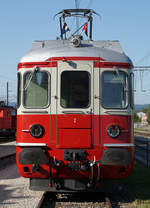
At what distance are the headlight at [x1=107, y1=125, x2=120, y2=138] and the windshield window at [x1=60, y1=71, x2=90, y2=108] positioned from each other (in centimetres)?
68

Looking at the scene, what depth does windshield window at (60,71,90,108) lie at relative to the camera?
7406 millimetres

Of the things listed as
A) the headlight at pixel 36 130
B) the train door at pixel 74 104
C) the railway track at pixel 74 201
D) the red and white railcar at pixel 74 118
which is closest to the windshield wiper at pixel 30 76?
the red and white railcar at pixel 74 118

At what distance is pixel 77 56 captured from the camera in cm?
753

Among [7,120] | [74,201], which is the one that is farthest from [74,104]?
[7,120]

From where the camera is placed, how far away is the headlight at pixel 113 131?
726 centimetres

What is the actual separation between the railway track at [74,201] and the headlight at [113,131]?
1.45 meters

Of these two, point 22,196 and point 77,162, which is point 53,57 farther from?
point 22,196

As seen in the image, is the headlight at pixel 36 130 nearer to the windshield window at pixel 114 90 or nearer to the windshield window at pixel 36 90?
the windshield window at pixel 36 90

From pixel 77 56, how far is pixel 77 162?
2206 millimetres

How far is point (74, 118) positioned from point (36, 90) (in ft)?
3.32

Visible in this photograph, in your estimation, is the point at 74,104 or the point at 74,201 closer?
the point at 74,104

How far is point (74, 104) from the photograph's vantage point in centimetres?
739

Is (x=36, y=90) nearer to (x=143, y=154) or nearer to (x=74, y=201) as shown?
(x=74, y=201)

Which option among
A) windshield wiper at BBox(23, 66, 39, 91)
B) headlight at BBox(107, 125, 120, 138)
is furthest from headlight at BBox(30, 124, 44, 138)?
headlight at BBox(107, 125, 120, 138)
